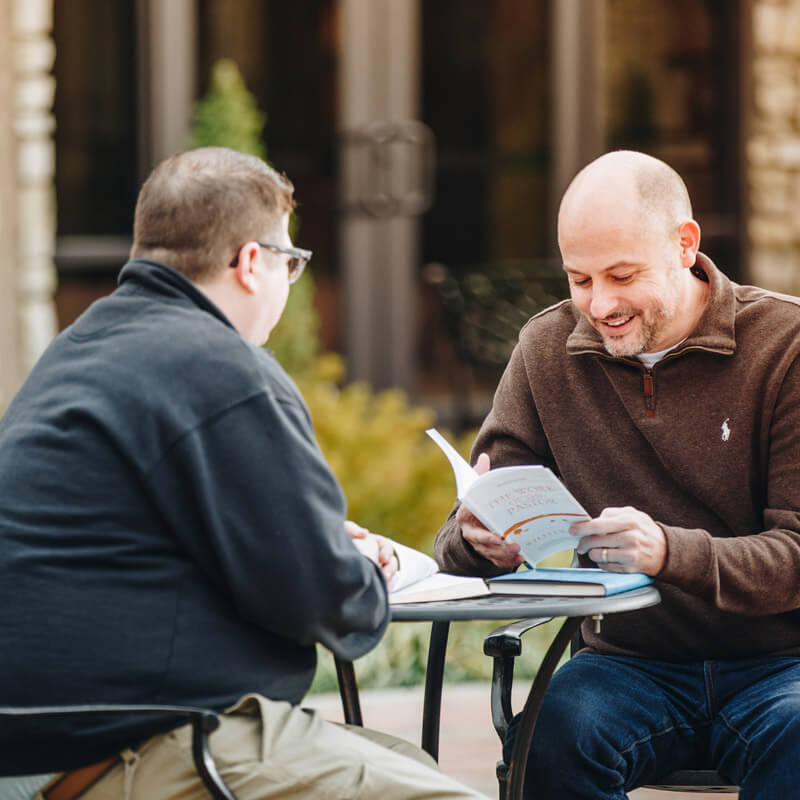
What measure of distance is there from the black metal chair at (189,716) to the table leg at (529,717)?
25.2 inches

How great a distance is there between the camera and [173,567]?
213cm

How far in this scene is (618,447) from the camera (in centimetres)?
291

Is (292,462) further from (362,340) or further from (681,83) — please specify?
(681,83)

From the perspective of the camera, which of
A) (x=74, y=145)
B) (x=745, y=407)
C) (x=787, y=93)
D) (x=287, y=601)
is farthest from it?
(x=787, y=93)

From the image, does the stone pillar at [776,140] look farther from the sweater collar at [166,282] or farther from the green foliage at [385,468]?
the sweater collar at [166,282]

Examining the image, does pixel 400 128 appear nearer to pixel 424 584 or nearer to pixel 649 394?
pixel 649 394

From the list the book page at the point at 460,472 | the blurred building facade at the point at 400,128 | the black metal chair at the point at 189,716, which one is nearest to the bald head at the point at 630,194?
the book page at the point at 460,472

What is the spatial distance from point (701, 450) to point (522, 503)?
0.47 meters

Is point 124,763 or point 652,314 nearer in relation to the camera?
point 124,763

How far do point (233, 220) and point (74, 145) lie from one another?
5.44 meters

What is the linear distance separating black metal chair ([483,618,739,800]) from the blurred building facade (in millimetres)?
4562

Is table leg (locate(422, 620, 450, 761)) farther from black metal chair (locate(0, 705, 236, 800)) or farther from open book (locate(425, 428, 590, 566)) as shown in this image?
black metal chair (locate(0, 705, 236, 800))

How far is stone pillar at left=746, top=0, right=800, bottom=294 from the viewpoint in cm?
807

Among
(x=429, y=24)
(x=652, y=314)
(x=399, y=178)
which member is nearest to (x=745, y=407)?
(x=652, y=314)
